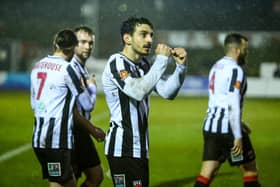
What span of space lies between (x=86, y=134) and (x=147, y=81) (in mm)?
1417

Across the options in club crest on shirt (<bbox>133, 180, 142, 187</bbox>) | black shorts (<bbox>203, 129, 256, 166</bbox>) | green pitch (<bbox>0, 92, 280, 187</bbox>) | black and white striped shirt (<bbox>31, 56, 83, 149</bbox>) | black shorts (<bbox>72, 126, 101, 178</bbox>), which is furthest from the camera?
green pitch (<bbox>0, 92, 280, 187</bbox>)

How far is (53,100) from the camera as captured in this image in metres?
3.88

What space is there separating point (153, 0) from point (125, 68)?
200 centimetres

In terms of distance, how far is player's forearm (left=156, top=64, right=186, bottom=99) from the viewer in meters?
3.44

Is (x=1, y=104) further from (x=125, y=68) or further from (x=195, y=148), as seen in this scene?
(x=125, y=68)

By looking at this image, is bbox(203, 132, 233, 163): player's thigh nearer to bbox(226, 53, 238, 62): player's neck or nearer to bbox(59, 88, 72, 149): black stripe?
bbox(226, 53, 238, 62): player's neck

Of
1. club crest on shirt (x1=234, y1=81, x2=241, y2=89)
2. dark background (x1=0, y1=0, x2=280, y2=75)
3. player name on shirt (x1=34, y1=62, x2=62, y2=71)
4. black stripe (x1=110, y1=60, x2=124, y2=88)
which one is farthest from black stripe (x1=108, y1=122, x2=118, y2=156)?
dark background (x1=0, y1=0, x2=280, y2=75)

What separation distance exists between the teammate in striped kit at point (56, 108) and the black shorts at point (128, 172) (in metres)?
0.55

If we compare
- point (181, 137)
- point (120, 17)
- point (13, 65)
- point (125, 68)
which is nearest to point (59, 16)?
point (120, 17)

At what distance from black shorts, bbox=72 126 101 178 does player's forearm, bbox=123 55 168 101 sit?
125cm

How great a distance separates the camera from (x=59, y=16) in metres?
6.18

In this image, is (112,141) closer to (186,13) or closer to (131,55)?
(131,55)

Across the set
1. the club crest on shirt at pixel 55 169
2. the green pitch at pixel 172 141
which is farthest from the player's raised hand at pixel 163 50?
the green pitch at pixel 172 141

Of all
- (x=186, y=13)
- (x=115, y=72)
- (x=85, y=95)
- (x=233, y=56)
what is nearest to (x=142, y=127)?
(x=115, y=72)
